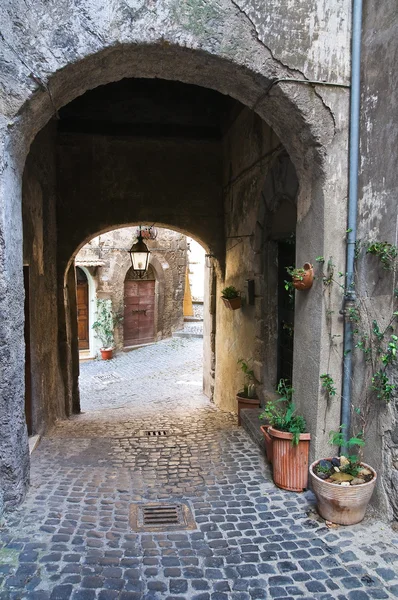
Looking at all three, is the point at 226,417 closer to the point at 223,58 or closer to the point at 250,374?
the point at 250,374

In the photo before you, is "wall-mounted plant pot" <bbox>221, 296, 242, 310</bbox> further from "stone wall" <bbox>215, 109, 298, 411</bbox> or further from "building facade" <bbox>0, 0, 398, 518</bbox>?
"building facade" <bbox>0, 0, 398, 518</bbox>

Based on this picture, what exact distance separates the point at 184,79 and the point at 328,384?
2.57 metres

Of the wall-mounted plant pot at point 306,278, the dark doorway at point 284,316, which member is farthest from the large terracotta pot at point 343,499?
the dark doorway at point 284,316

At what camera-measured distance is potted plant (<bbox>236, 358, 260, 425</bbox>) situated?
5566mm

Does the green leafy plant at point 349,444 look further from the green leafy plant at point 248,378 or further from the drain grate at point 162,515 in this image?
the green leafy plant at point 248,378

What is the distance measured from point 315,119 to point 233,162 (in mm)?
3524

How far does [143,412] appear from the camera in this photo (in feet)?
24.1

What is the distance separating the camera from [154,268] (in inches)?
637

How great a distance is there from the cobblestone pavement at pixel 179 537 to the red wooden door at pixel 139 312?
35.8ft

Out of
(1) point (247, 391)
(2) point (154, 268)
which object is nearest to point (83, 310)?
(2) point (154, 268)

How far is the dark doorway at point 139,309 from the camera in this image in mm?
15625

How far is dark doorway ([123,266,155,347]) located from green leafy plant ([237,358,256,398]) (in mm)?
9805

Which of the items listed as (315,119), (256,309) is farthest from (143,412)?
(315,119)

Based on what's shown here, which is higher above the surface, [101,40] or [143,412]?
[101,40]
